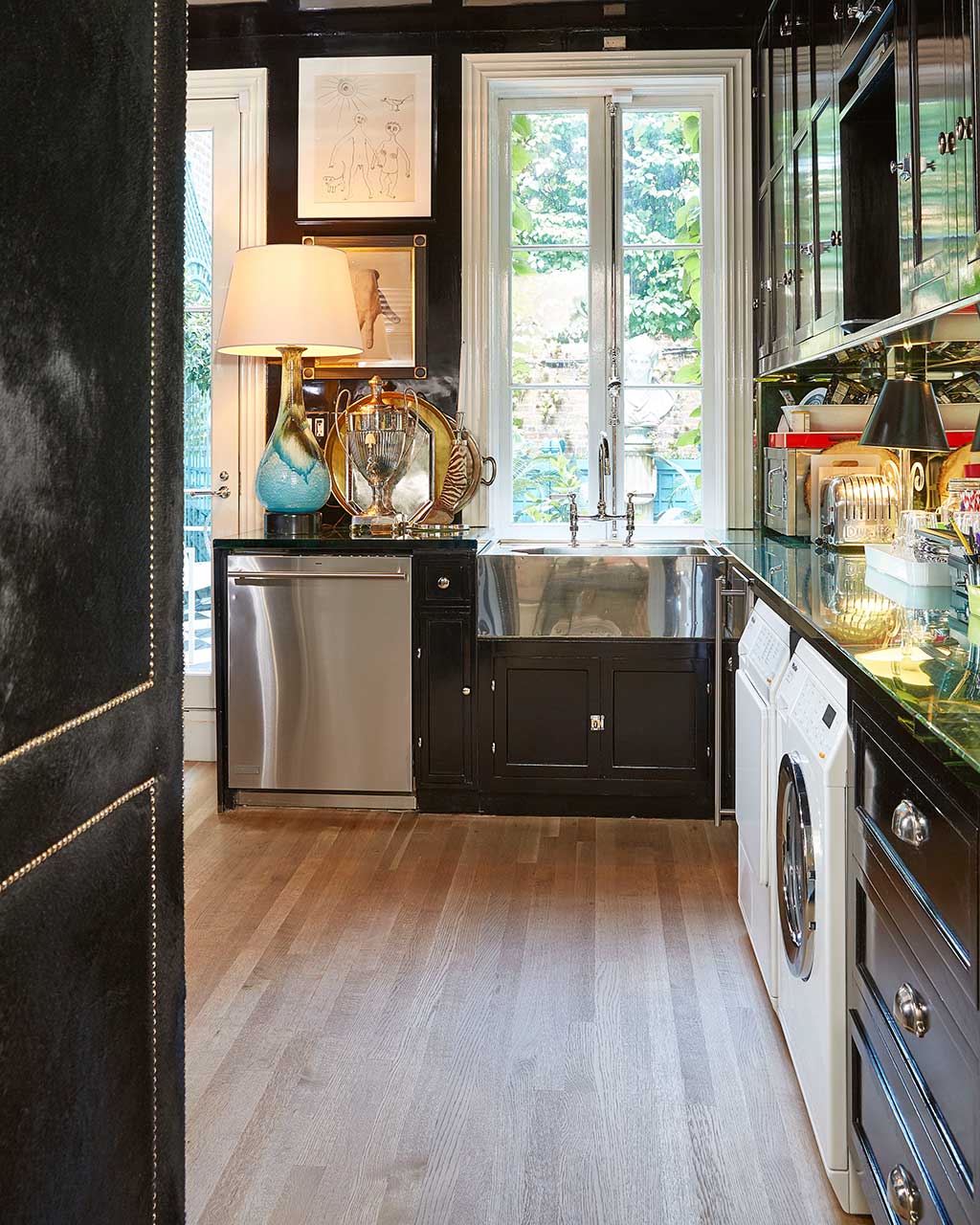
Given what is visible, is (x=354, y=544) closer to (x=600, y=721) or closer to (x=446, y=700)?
(x=446, y=700)

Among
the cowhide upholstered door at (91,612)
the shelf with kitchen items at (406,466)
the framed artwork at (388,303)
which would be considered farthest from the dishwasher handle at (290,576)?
the cowhide upholstered door at (91,612)

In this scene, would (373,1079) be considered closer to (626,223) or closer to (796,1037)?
(796,1037)

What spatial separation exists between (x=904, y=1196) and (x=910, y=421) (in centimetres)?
209

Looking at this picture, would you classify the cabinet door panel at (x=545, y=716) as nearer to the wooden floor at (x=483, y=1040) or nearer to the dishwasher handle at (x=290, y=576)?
the wooden floor at (x=483, y=1040)

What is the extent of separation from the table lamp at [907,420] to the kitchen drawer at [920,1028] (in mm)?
1599

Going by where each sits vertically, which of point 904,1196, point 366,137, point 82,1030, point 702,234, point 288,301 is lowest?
point 904,1196

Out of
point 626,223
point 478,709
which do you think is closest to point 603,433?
point 626,223

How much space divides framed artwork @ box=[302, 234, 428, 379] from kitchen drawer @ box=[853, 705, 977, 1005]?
2952mm

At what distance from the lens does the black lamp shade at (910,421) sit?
119 inches

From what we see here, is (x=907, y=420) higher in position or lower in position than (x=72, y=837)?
higher

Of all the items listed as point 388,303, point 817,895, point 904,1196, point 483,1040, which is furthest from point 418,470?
point 904,1196

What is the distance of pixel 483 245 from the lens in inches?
171

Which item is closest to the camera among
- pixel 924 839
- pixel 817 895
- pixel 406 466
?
pixel 924 839

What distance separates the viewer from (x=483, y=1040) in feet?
7.87
